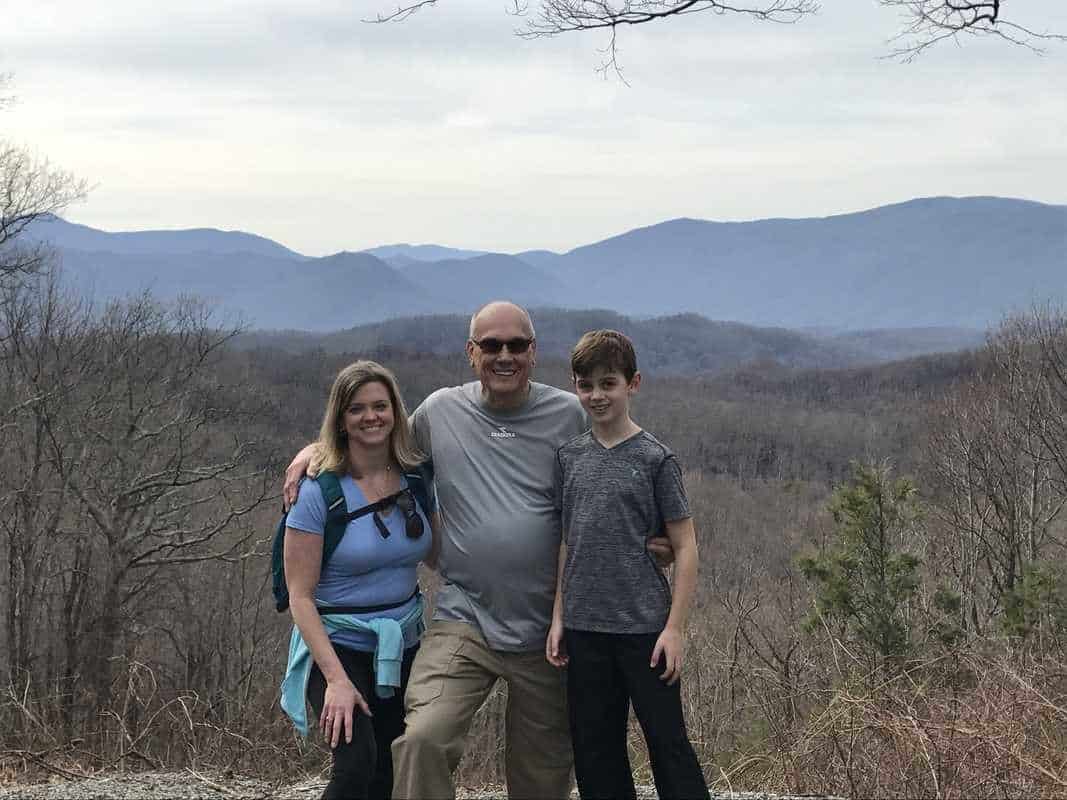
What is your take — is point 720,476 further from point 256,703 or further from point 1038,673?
point 1038,673

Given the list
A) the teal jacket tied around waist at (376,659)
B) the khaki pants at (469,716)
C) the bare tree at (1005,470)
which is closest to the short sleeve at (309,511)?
the teal jacket tied around waist at (376,659)

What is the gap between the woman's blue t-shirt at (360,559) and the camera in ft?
11.0

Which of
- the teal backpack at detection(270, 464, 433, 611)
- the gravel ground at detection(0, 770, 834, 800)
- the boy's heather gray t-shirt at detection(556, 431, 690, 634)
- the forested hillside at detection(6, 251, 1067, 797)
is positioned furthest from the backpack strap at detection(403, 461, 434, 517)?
the forested hillside at detection(6, 251, 1067, 797)

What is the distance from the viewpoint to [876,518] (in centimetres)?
1217

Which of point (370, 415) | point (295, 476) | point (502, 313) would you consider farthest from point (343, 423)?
point (502, 313)

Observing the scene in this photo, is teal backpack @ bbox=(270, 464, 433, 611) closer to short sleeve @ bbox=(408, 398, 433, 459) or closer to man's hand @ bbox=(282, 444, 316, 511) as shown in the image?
man's hand @ bbox=(282, 444, 316, 511)

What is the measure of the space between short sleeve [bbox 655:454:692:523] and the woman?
739 millimetres

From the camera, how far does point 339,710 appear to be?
3254 mm

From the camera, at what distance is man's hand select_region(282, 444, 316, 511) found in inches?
134

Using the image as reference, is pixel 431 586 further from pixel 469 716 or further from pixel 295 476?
pixel 295 476

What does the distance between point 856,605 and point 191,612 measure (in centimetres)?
1384

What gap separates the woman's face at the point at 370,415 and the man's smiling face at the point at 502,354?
0.32 m

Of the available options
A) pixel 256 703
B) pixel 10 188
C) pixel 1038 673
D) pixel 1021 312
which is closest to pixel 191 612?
pixel 256 703

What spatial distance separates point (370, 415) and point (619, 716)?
1196mm
